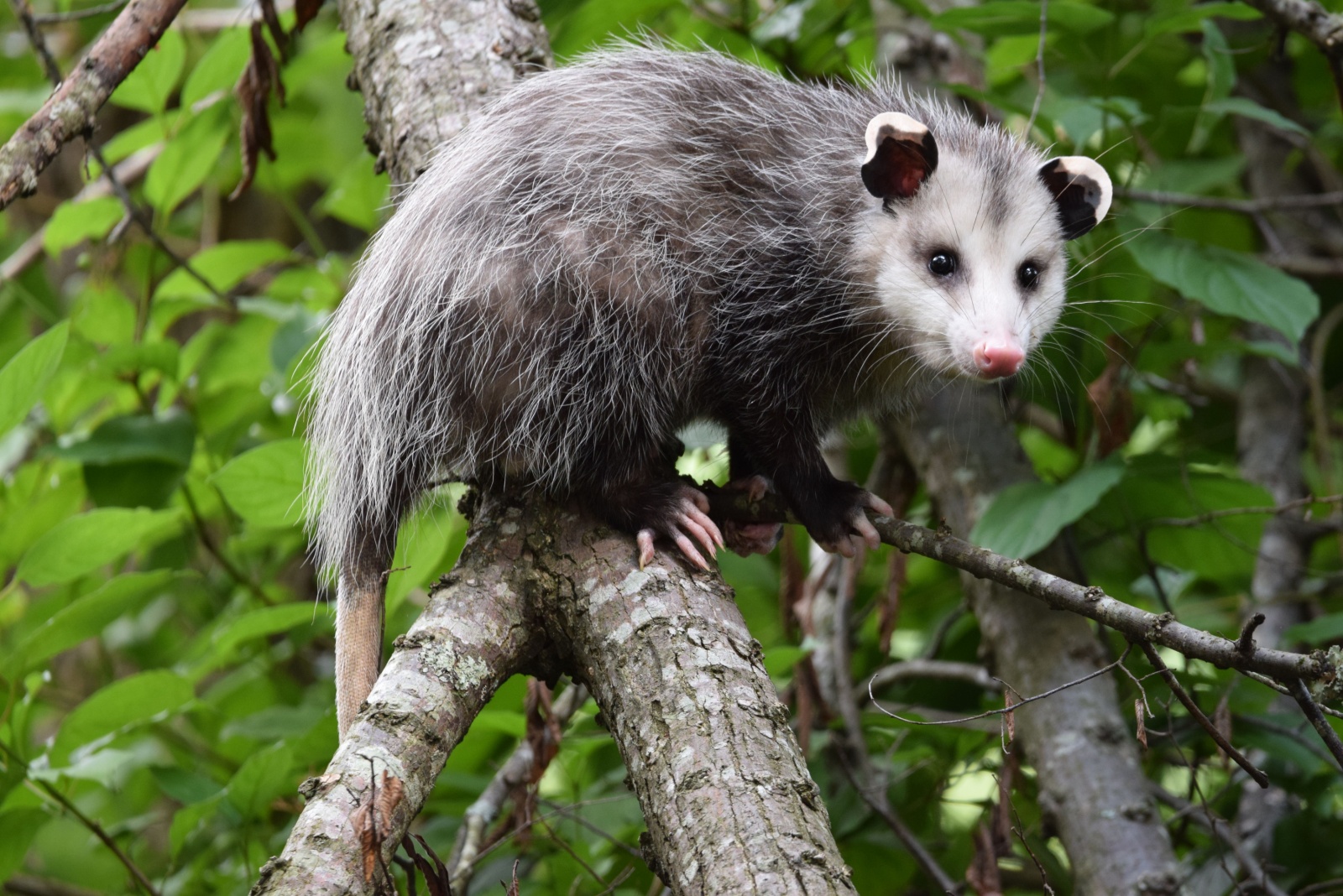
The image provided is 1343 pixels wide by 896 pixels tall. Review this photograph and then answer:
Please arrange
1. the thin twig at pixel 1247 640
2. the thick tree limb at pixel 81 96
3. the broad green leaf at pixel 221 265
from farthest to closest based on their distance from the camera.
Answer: the broad green leaf at pixel 221 265, the thick tree limb at pixel 81 96, the thin twig at pixel 1247 640

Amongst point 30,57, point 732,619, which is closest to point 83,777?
point 732,619

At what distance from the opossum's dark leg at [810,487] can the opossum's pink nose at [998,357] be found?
0.99 feet

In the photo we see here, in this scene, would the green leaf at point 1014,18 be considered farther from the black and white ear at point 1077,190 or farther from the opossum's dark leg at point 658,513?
the opossum's dark leg at point 658,513

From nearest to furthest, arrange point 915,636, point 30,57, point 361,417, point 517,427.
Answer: point 517,427 < point 361,417 < point 915,636 < point 30,57

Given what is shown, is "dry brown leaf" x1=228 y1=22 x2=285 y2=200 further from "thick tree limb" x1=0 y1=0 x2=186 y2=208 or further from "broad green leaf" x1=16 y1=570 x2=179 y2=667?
"broad green leaf" x1=16 y1=570 x2=179 y2=667

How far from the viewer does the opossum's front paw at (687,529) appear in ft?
5.57

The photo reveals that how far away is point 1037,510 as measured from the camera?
6.73 ft

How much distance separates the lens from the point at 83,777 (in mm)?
2006

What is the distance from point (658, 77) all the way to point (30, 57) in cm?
322

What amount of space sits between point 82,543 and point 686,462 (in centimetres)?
156

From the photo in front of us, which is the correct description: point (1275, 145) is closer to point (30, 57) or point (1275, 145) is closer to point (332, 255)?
point (332, 255)

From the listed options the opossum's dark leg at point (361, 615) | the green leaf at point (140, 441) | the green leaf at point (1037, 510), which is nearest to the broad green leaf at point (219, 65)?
the green leaf at point (140, 441)

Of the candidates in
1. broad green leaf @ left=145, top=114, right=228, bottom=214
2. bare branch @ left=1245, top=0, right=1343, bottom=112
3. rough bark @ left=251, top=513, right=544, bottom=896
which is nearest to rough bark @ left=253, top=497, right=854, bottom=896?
rough bark @ left=251, top=513, right=544, bottom=896

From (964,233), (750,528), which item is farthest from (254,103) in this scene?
(964,233)
